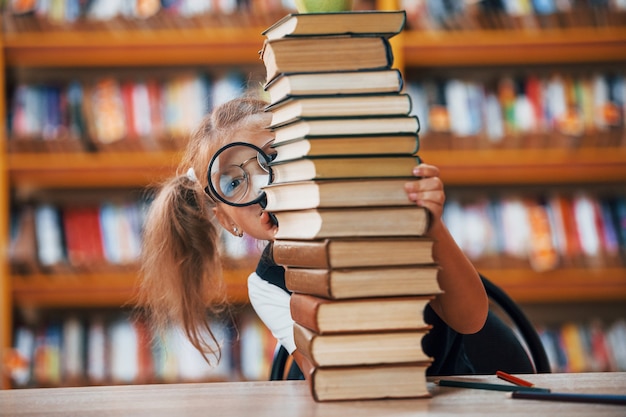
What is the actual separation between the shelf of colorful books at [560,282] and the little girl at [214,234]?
1385 mm

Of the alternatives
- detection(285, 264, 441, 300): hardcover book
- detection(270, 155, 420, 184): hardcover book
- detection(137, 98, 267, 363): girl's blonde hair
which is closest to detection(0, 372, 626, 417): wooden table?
detection(285, 264, 441, 300): hardcover book

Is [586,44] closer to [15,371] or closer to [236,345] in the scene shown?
[236,345]

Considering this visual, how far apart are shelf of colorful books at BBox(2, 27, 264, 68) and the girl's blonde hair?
4.29 ft

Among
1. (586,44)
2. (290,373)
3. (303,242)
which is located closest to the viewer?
(303,242)

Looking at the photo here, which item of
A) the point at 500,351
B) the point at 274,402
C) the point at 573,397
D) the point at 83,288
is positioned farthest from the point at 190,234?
the point at 83,288

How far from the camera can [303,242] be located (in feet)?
2.72

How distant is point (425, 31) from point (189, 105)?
2.90 ft

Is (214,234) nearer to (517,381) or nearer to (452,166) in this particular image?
(517,381)

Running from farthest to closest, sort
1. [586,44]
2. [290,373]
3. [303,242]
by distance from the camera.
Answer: [586,44]
[290,373]
[303,242]

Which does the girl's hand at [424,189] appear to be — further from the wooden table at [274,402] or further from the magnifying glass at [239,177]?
the magnifying glass at [239,177]

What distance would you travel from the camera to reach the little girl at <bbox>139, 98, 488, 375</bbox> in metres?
1.13

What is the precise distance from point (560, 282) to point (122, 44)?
1743 mm

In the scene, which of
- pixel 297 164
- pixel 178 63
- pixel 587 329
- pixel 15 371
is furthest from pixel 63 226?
pixel 297 164

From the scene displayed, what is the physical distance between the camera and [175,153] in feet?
8.87
